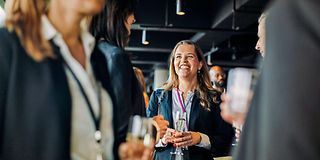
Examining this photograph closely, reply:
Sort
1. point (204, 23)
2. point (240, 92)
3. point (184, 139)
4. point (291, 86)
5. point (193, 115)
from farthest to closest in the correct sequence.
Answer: point (204, 23) → point (193, 115) → point (184, 139) → point (240, 92) → point (291, 86)

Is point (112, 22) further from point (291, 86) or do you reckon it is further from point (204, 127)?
point (204, 127)

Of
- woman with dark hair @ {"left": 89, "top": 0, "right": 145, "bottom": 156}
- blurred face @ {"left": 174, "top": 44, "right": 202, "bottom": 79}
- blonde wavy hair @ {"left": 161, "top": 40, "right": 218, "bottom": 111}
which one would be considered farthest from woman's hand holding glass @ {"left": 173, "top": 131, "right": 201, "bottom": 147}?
woman with dark hair @ {"left": 89, "top": 0, "right": 145, "bottom": 156}

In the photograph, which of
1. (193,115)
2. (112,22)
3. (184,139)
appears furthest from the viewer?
(193,115)

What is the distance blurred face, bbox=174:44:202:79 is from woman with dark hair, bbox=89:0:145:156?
150 cm

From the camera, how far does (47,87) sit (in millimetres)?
1047

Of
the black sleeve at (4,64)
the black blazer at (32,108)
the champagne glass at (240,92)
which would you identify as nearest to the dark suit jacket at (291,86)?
the champagne glass at (240,92)

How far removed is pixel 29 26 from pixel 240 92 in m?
0.49

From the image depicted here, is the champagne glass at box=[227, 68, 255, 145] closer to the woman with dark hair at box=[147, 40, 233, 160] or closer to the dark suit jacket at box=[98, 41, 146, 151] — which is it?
the dark suit jacket at box=[98, 41, 146, 151]

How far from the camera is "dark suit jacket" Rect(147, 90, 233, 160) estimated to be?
9.00 feet

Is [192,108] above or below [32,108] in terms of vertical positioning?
below

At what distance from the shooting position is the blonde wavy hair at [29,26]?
3.47 ft

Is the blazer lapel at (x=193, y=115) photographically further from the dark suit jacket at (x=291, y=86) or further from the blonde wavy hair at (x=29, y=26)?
the dark suit jacket at (x=291, y=86)

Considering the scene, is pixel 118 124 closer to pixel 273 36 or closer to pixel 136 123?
pixel 136 123

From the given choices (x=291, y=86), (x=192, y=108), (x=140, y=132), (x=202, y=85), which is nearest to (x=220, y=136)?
(x=192, y=108)
